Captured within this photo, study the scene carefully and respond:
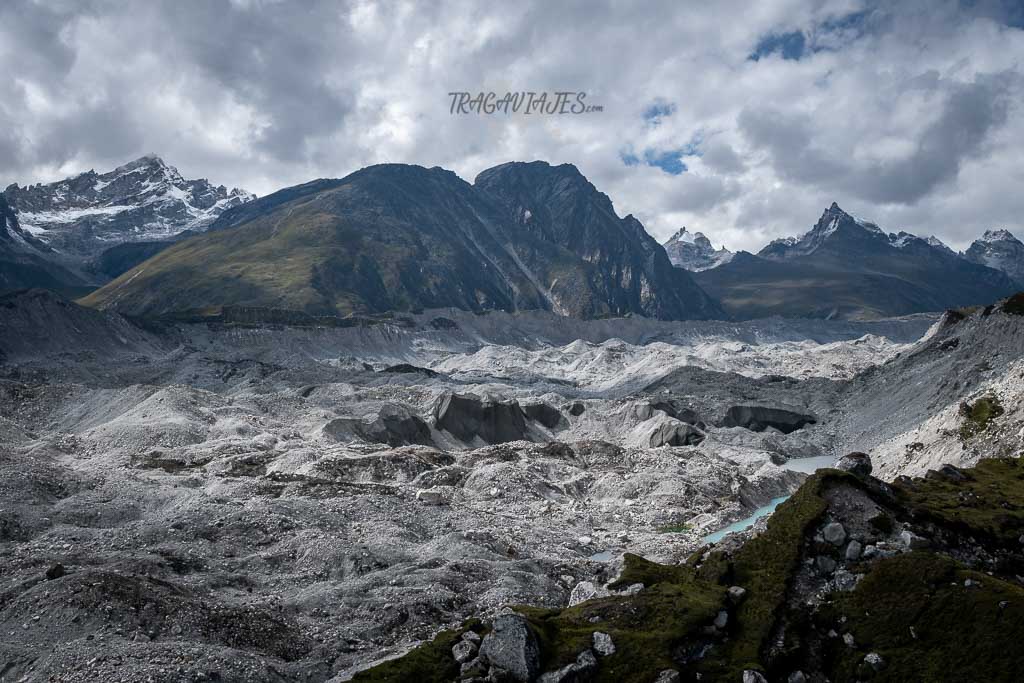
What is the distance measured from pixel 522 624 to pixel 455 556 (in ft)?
72.0

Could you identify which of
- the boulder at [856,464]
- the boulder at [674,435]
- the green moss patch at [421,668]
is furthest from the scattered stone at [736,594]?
the boulder at [674,435]

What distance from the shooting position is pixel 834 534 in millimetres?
30750

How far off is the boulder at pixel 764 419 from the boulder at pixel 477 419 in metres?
37.1

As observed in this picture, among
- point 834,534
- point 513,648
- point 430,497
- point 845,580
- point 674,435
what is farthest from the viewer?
point 674,435

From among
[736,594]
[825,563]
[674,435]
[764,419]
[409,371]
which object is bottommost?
[736,594]

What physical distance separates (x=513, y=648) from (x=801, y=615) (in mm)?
10953

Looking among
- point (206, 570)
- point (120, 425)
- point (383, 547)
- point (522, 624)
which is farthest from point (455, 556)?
point (120, 425)

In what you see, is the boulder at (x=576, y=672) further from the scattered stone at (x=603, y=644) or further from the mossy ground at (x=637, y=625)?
the scattered stone at (x=603, y=644)

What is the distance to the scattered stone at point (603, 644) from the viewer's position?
2562 cm

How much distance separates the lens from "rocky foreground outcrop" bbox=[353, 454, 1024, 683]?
2473cm

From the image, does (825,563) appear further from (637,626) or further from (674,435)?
(674,435)

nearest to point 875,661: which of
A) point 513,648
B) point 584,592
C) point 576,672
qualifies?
point 576,672

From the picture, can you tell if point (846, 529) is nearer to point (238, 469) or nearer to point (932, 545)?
point (932, 545)

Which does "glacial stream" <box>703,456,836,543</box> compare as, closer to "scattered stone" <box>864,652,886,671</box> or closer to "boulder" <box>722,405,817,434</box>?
"boulder" <box>722,405,817,434</box>
